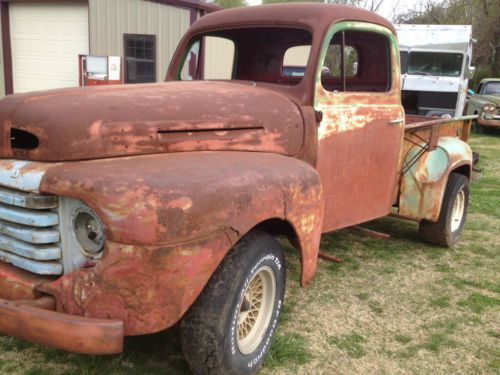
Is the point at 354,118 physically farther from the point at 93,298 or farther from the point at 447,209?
the point at 93,298

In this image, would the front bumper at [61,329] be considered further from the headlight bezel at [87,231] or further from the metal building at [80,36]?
the metal building at [80,36]

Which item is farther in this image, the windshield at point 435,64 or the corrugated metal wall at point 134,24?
the windshield at point 435,64

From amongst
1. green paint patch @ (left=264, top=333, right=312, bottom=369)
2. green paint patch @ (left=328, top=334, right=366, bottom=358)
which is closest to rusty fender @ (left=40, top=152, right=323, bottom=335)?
green paint patch @ (left=264, top=333, right=312, bottom=369)

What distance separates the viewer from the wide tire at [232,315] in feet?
7.29

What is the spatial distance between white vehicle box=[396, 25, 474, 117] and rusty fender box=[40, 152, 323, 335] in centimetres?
1013

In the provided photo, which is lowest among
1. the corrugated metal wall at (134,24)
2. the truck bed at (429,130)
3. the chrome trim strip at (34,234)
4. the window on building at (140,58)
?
the chrome trim strip at (34,234)

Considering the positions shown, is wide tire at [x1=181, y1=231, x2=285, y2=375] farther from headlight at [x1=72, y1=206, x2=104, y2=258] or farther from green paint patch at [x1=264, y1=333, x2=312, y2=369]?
headlight at [x1=72, y1=206, x2=104, y2=258]

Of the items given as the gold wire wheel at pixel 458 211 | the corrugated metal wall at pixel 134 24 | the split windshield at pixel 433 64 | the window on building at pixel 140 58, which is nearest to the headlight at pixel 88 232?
the gold wire wheel at pixel 458 211

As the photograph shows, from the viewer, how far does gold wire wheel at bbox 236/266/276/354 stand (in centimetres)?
255

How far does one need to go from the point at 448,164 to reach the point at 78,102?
3.09 metres

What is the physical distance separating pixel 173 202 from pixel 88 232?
1.33ft

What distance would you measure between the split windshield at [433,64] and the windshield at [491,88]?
3.95 m

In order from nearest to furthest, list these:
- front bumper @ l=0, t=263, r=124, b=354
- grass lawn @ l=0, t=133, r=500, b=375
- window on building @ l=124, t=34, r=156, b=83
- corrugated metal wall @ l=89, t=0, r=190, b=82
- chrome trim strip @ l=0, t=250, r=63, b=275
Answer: front bumper @ l=0, t=263, r=124, b=354 → chrome trim strip @ l=0, t=250, r=63, b=275 → grass lawn @ l=0, t=133, r=500, b=375 → corrugated metal wall @ l=89, t=0, r=190, b=82 → window on building @ l=124, t=34, r=156, b=83

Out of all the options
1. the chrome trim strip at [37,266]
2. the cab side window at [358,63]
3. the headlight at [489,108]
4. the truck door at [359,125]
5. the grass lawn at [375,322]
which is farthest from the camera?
the headlight at [489,108]
